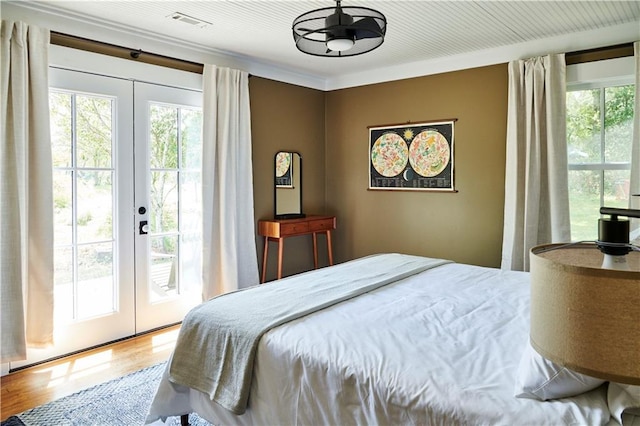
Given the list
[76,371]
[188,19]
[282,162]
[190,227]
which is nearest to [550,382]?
[76,371]

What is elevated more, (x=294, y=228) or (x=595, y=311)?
(x=595, y=311)

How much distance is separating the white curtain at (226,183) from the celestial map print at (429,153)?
1.70 meters

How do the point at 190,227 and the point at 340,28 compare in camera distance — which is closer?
the point at 340,28

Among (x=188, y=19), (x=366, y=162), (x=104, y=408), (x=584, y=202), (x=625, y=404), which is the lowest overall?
(x=104, y=408)

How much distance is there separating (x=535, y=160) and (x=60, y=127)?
372 centimetres

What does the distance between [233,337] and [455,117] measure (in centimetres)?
328

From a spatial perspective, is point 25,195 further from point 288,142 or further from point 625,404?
point 625,404

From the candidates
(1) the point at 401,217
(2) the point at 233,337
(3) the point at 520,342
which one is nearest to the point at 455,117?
(1) the point at 401,217

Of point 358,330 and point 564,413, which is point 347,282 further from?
point 564,413

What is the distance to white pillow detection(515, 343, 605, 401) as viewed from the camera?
1.21 metres

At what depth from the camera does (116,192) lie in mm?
3461

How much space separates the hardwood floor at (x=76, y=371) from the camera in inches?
102

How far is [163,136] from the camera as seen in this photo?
375 cm

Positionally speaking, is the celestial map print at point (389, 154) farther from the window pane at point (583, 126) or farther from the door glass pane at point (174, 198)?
the door glass pane at point (174, 198)
